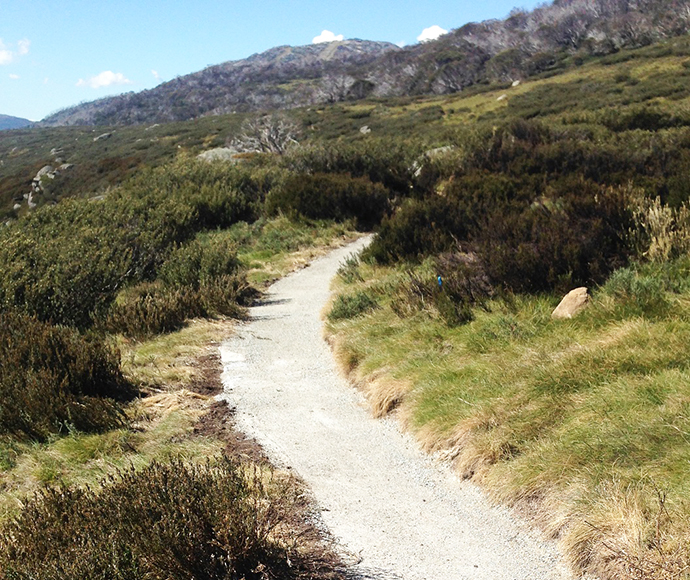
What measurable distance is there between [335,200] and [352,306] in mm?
8572

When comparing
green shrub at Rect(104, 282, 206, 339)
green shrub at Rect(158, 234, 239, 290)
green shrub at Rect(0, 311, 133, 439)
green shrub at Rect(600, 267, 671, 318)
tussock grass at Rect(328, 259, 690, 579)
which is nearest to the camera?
tussock grass at Rect(328, 259, 690, 579)

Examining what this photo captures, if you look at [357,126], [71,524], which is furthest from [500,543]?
[357,126]

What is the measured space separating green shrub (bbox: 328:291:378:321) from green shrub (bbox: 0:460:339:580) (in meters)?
4.71

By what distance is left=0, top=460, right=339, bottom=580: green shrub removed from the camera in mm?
2838

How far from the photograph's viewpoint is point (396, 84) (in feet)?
299

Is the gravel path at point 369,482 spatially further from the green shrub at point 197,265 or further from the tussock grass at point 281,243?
the tussock grass at point 281,243

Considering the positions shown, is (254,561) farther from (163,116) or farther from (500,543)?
(163,116)

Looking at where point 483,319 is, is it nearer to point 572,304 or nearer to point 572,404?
point 572,304

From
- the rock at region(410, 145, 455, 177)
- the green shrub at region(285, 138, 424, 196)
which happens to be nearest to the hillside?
the green shrub at region(285, 138, 424, 196)

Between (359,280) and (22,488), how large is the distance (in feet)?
20.7

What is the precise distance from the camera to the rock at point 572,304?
5.94 meters

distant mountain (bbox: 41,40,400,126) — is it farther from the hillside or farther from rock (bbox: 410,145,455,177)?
the hillside

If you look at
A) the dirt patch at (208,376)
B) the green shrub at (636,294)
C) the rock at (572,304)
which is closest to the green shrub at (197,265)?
the dirt patch at (208,376)

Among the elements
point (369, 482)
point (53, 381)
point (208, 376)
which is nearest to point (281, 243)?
point (208, 376)
